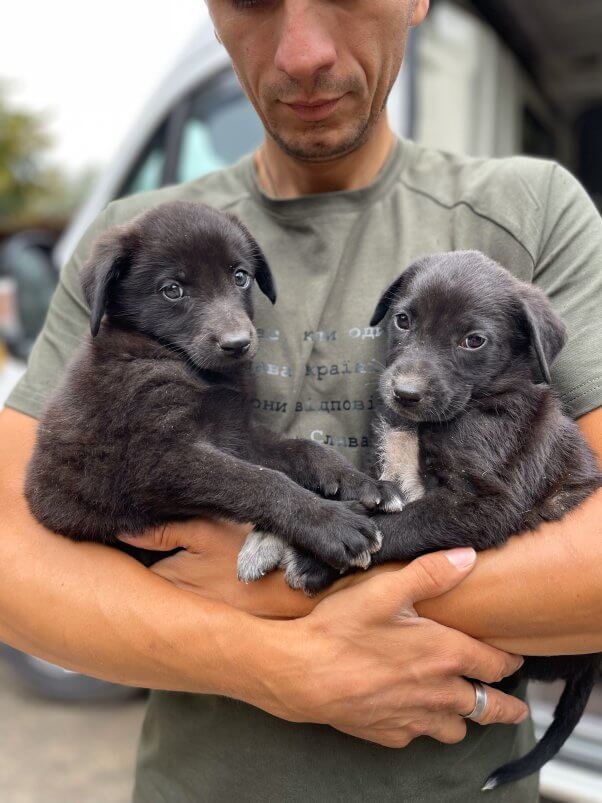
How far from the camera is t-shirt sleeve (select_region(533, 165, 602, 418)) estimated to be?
1.91 m

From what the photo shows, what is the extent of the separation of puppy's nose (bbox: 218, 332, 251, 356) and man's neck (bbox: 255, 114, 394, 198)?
48 centimetres

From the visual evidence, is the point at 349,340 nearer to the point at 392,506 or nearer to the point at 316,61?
the point at 392,506

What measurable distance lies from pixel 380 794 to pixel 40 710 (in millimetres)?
4142

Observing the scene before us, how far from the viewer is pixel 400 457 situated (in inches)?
80.9

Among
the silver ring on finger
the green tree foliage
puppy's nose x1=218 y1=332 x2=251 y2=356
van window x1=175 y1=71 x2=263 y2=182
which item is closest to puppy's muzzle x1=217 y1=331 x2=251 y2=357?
puppy's nose x1=218 y1=332 x2=251 y2=356

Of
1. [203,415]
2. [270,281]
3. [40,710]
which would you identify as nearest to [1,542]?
[203,415]

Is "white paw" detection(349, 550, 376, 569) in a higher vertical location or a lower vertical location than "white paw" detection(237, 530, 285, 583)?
higher

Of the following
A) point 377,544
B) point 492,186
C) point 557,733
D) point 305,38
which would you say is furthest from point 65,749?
point 305,38

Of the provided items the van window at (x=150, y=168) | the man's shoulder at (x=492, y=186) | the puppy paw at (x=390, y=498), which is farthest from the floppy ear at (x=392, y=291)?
the van window at (x=150, y=168)

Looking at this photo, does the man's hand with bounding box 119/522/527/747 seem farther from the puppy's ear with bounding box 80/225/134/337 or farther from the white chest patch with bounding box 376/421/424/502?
the puppy's ear with bounding box 80/225/134/337

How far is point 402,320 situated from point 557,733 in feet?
3.77

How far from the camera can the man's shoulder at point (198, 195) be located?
233 cm

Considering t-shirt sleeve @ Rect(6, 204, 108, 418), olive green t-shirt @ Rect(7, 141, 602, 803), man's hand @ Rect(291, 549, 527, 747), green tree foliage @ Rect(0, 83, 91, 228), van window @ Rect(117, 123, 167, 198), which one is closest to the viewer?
man's hand @ Rect(291, 549, 527, 747)

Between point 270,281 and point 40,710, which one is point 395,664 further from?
point 40,710
